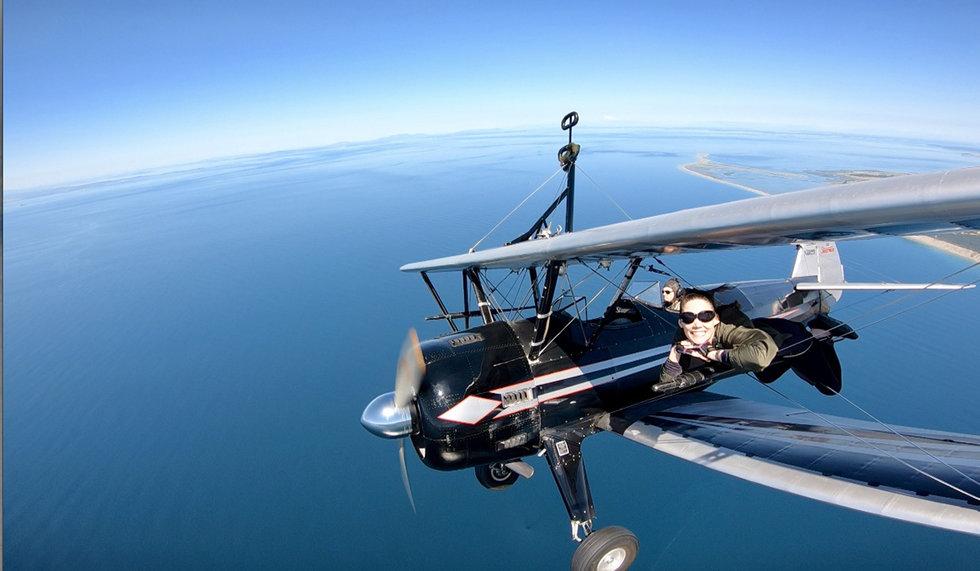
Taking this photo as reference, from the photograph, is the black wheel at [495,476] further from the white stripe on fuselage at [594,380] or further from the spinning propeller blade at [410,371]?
the spinning propeller blade at [410,371]

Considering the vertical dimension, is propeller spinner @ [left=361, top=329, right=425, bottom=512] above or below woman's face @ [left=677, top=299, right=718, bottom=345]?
below

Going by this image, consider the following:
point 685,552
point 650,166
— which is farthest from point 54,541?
point 650,166

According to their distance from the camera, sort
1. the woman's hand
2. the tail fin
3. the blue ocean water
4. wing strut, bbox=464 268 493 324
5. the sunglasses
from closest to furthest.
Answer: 1. the sunglasses
2. the woman's hand
3. wing strut, bbox=464 268 493 324
4. the blue ocean water
5. the tail fin

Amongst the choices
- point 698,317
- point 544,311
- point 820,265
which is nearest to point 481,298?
point 544,311

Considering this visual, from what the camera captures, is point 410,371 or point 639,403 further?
point 639,403

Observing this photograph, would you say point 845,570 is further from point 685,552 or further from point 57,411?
point 57,411

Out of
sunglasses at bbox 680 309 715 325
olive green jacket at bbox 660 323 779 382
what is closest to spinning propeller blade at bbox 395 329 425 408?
sunglasses at bbox 680 309 715 325

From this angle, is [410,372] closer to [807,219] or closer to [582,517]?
[582,517]

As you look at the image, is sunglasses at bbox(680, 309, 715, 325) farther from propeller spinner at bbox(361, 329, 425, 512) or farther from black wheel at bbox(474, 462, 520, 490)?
black wheel at bbox(474, 462, 520, 490)
